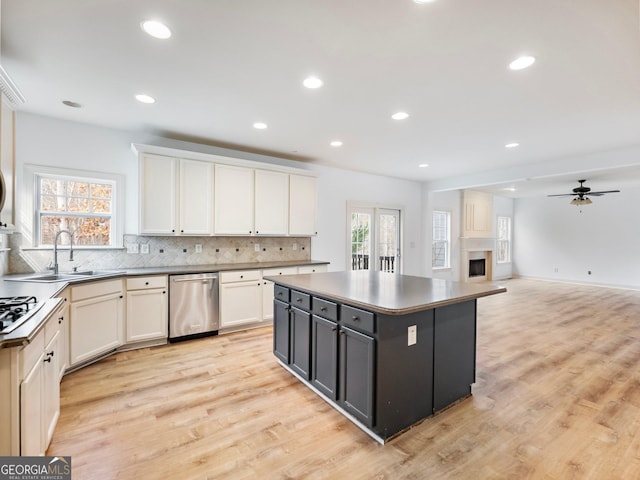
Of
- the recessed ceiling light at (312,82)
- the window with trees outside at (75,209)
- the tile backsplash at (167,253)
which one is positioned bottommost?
the tile backsplash at (167,253)

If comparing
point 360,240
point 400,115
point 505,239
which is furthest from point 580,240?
point 400,115

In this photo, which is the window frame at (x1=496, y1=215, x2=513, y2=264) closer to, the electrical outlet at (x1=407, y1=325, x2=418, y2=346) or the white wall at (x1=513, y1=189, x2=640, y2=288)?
the white wall at (x1=513, y1=189, x2=640, y2=288)

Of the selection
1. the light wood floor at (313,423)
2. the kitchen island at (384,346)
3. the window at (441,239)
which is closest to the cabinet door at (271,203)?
A: the light wood floor at (313,423)

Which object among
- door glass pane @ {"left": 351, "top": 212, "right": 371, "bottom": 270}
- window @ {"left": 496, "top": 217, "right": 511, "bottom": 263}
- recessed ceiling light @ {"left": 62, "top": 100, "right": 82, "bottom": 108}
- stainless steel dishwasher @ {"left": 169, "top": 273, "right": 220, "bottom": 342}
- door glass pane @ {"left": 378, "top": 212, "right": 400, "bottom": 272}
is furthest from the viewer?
window @ {"left": 496, "top": 217, "right": 511, "bottom": 263}

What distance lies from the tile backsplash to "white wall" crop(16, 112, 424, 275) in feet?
1.01

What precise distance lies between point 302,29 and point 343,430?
2695mm

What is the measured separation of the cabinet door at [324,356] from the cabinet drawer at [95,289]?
223cm

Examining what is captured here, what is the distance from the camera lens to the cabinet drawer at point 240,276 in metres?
4.00

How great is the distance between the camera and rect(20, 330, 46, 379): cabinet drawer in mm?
1445

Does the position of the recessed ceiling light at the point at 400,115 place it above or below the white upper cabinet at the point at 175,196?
above

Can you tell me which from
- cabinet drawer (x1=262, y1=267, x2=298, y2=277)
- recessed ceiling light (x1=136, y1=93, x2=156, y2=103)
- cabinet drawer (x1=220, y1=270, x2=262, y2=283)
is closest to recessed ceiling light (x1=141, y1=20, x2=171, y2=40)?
recessed ceiling light (x1=136, y1=93, x2=156, y2=103)

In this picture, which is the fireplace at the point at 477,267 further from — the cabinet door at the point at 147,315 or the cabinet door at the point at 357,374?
the cabinet door at the point at 147,315

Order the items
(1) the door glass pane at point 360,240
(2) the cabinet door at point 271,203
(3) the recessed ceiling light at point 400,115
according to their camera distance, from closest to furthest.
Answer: (3) the recessed ceiling light at point 400,115
(2) the cabinet door at point 271,203
(1) the door glass pane at point 360,240

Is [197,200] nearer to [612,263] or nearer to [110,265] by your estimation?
[110,265]
